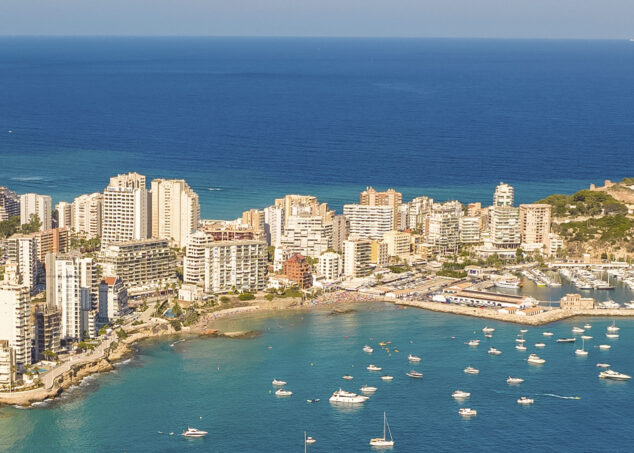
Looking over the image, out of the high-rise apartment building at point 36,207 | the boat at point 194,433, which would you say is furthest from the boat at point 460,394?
the high-rise apartment building at point 36,207

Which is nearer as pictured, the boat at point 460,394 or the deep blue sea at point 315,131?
the boat at point 460,394

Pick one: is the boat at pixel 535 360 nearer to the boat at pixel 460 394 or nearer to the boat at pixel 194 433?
the boat at pixel 460 394

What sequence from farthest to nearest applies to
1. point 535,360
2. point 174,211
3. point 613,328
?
point 174,211, point 613,328, point 535,360

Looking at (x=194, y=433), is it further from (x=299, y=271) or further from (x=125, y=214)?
(x=125, y=214)

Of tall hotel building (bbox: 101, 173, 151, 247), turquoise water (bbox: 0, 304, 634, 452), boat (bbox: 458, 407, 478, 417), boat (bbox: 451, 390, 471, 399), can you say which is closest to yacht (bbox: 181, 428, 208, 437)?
turquoise water (bbox: 0, 304, 634, 452)

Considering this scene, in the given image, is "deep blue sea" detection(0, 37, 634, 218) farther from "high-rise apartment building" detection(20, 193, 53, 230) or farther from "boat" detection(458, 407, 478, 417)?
"boat" detection(458, 407, 478, 417)

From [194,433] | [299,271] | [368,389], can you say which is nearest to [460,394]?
[368,389]
